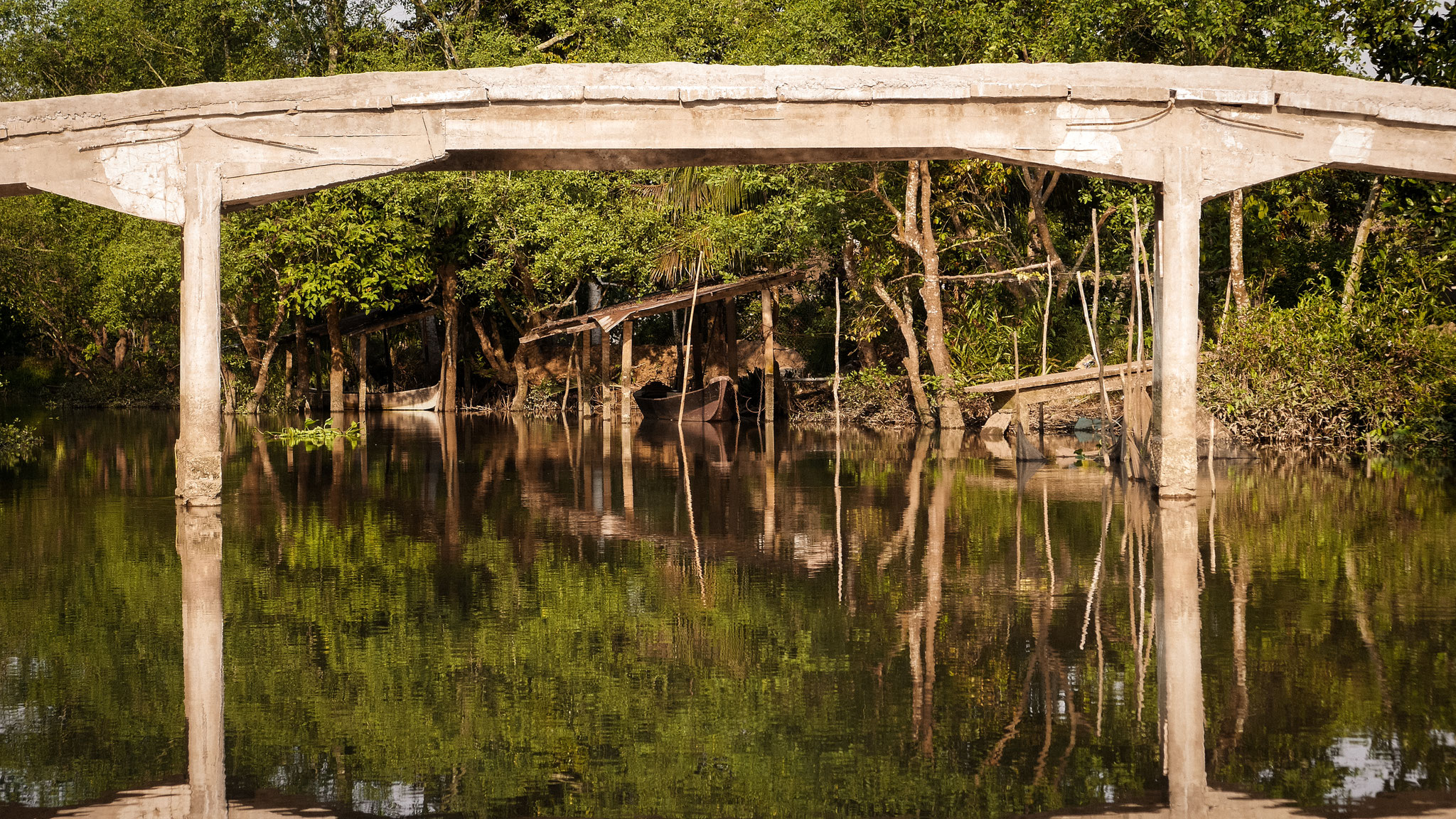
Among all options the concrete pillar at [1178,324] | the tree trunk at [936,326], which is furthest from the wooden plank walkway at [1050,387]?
the concrete pillar at [1178,324]

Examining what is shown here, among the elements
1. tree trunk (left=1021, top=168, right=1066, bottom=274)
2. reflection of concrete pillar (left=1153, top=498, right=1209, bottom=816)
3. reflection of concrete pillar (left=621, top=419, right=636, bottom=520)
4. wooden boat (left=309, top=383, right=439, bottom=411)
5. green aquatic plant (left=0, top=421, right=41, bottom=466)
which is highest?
tree trunk (left=1021, top=168, right=1066, bottom=274)

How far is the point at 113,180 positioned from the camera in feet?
36.9

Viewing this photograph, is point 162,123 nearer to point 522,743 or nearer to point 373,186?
point 522,743

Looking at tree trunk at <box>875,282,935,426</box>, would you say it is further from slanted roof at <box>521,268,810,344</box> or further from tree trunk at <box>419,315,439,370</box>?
tree trunk at <box>419,315,439,370</box>

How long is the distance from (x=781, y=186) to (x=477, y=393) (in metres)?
12.2

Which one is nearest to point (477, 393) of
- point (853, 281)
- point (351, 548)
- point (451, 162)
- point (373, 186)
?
point (373, 186)

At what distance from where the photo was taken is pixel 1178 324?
11.5m

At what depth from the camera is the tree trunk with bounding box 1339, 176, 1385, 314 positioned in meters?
16.7

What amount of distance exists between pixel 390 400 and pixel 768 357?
11.2 meters

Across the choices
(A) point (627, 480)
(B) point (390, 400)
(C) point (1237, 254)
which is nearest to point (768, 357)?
(C) point (1237, 254)

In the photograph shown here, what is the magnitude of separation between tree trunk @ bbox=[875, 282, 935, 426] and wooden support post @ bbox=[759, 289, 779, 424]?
2.52 m

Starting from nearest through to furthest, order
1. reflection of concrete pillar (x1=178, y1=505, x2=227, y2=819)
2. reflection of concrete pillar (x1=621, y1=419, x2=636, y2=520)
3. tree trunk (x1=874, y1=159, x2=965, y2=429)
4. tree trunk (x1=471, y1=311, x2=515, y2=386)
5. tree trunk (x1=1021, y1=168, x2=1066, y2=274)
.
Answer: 1. reflection of concrete pillar (x1=178, y1=505, x2=227, y2=819)
2. reflection of concrete pillar (x1=621, y1=419, x2=636, y2=520)
3. tree trunk (x1=1021, y1=168, x2=1066, y2=274)
4. tree trunk (x1=874, y1=159, x2=965, y2=429)
5. tree trunk (x1=471, y1=311, x2=515, y2=386)

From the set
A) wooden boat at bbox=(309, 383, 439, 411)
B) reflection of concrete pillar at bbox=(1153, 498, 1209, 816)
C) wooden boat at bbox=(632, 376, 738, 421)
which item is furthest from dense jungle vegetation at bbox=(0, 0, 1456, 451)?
reflection of concrete pillar at bbox=(1153, 498, 1209, 816)

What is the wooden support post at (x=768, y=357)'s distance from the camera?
25484 mm
